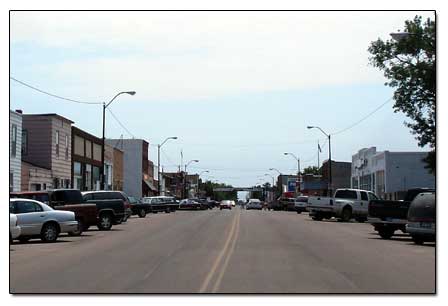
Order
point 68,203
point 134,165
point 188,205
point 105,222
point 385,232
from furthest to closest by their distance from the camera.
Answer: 1. point 134,165
2. point 188,205
3. point 105,222
4. point 68,203
5. point 385,232

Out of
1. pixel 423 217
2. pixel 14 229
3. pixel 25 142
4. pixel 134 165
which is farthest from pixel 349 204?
pixel 134 165

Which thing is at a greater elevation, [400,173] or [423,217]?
[400,173]

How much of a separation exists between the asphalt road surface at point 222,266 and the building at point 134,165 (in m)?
71.8

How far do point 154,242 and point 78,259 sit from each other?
6.47 meters

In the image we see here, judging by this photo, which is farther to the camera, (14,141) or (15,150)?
(15,150)

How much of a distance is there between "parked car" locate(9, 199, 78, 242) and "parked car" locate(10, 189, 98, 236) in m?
3.26

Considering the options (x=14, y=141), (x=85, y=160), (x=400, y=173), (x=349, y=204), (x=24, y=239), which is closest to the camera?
(x=24, y=239)

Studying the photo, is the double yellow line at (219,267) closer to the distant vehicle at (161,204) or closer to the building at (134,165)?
the distant vehicle at (161,204)

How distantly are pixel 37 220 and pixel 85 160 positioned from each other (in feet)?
133

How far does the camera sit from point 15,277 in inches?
560

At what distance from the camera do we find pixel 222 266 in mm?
15656

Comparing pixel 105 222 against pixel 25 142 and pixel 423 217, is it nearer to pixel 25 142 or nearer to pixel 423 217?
pixel 423 217

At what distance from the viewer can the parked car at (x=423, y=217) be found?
2244cm

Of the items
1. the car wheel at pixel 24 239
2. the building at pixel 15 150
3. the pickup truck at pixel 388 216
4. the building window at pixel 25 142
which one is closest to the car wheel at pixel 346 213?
the pickup truck at pixel 388 216
